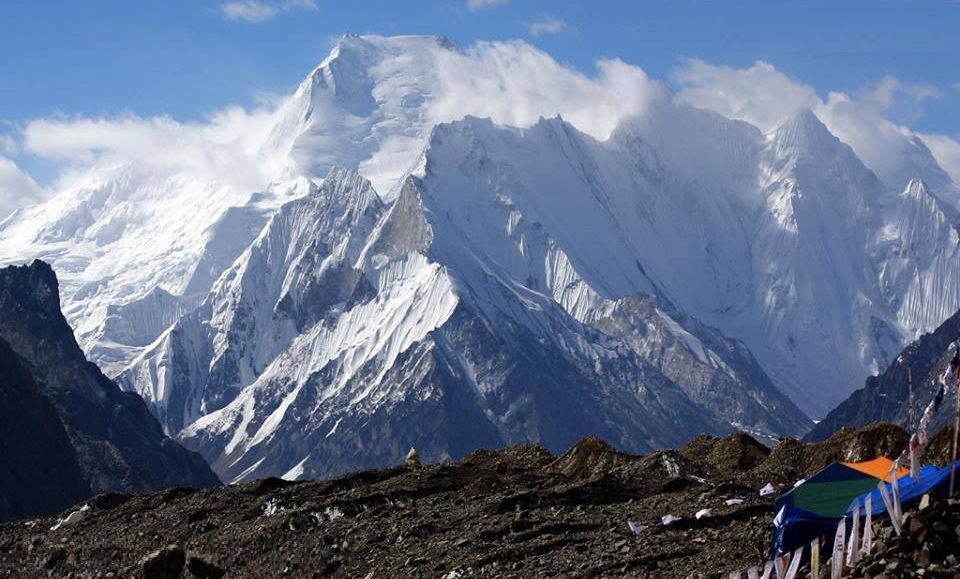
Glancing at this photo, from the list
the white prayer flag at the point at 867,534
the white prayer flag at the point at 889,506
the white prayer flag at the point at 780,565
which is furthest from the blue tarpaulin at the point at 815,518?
the white prayer flag at the point at 867,534

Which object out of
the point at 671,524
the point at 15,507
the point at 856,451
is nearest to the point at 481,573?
the point at 671,524

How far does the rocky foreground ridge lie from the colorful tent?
1.38 meters

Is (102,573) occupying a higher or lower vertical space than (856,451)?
higher

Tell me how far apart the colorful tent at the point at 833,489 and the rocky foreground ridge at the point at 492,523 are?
54.2 inches

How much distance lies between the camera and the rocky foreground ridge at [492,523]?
130 ft

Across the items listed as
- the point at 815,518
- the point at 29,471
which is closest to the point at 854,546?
the point at 815,518

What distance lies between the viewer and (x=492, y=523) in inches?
1864

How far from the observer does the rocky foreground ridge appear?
3972 cm

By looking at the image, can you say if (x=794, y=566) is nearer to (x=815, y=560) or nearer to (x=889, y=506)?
(x=815, y=560)

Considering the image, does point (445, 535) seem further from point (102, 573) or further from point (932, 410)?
point (932, 410)

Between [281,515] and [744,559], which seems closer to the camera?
[744,559]

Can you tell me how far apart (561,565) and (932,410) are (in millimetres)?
11071

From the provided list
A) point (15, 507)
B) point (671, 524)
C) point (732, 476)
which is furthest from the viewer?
point (15, 507)

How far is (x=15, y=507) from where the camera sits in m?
174
